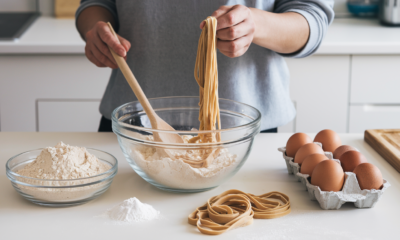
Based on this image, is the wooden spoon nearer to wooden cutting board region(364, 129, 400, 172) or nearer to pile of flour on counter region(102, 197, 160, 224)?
pile of flour on counter region(102, 197, 160, 224)

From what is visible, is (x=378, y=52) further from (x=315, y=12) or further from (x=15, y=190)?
(x=15, y=190)

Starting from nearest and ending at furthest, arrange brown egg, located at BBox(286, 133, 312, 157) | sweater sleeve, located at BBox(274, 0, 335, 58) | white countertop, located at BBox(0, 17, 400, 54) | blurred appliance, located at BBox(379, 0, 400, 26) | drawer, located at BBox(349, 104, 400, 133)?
brown egg, located at BBox(286, 133, 312, 157) < sweater sleeve, located at BBox(274, 0, 335, 58) < white countertop, located at BBox(0, 17, 400, 54) < drawer, located at BBox(349, 104, 400, 133) < blurred appliance, located at BBox(379, 0, 400, 26)

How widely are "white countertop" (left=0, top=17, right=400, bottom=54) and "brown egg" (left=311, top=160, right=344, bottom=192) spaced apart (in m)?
1.17

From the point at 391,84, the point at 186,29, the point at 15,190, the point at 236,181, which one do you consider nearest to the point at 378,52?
the point at 391,84

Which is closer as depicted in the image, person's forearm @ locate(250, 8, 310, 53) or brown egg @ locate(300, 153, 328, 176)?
brown egg @ locate(300, 153, 328, 176)

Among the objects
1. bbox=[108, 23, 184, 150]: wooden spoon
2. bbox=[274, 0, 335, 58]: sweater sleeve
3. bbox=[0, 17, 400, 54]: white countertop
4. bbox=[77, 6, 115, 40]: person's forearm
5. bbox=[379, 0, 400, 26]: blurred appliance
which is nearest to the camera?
bbox=[108, 23, 184, 150]: wooden spoon

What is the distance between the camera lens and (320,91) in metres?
1.89

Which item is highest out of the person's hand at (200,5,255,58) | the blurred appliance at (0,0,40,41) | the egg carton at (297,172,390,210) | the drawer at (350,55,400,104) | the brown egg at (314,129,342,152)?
the person's hand at (200,5,255,58)

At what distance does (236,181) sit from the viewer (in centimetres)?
83

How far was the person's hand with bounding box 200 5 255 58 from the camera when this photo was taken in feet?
2.61

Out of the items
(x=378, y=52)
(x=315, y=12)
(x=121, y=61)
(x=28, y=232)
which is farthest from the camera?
(x=378, y=52)

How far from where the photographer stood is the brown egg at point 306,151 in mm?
807

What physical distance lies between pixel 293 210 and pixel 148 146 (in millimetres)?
272

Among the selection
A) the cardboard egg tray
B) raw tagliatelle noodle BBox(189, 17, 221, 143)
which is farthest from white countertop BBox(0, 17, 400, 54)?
the cardboard egg tray
